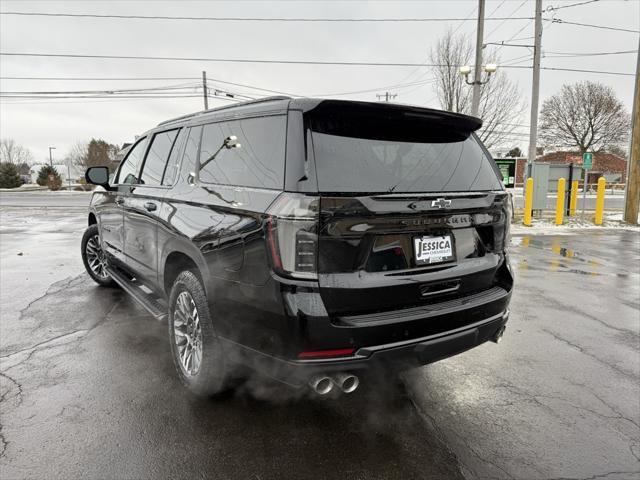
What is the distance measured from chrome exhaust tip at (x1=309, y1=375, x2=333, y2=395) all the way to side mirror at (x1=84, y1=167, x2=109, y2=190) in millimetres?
3770

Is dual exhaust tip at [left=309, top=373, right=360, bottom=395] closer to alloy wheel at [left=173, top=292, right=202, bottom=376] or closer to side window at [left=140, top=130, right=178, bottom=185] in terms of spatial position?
alloy wheel at [left=173, top=292, right=202, bottom=376]

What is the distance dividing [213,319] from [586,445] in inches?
90.3

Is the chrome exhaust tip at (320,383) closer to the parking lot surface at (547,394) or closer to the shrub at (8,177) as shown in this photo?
the parking lot surface at (547,394)

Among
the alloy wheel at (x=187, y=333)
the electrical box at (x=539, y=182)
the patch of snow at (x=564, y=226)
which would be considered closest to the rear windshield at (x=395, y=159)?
the alloy wheel at (x=187, y=333)

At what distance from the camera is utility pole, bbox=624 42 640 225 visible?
46.3ft

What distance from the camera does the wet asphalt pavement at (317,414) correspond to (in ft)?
7.62

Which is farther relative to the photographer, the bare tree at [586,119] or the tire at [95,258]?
the bare tree at [586,119]

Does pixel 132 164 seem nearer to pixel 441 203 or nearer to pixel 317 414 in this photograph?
pixel 317 414

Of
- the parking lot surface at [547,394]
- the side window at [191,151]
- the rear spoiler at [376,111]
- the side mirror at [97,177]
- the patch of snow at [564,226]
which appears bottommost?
the patch of snow at [564,226]

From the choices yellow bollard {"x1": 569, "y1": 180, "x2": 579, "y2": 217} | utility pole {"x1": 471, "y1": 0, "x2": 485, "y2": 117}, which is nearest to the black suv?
utility pole {"x1": 471, "y1": 0, "x2": 485, "y2": 117}

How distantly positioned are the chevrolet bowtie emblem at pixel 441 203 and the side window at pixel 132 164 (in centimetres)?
299

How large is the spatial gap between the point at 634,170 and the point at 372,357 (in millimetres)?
16063

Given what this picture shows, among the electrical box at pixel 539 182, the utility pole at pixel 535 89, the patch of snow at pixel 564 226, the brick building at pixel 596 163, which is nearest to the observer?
the patch of snow at pixel 564 226

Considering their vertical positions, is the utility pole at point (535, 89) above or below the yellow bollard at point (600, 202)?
above
